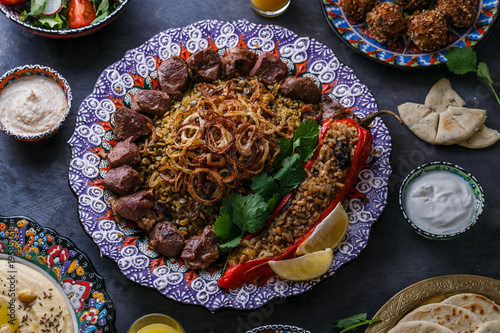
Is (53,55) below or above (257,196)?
above

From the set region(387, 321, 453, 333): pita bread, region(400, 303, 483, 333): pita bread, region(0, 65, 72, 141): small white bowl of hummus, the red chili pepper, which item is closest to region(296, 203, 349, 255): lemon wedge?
the red chili pepper

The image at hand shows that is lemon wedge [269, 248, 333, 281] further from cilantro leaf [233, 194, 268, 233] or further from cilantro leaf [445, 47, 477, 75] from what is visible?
cilantro leaf [445, 47, 477, 75]

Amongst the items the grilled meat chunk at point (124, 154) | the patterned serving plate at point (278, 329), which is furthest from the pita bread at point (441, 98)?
the grilled meat chunk at point (124, 154)

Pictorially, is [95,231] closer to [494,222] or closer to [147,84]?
[147,84]

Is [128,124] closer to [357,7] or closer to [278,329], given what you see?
[278,329]

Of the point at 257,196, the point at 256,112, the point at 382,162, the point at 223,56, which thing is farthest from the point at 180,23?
the point at 382,162
